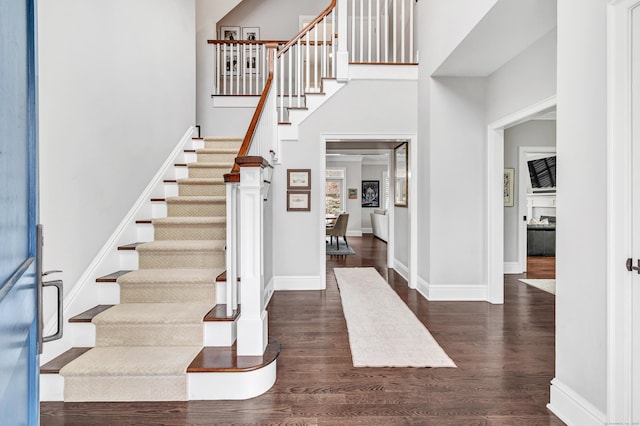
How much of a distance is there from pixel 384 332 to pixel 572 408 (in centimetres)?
143

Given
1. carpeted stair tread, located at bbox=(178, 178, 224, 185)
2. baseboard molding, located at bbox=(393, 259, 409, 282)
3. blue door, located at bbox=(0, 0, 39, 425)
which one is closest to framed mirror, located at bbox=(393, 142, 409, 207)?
baseboard molding, located at bbox=(393, 259, 409, 282)

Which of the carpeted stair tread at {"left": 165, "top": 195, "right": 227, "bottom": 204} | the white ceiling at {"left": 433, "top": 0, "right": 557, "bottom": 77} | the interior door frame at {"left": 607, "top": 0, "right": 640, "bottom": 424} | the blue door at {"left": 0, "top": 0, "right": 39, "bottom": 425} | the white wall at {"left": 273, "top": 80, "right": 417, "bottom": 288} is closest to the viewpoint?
the blue door at {"left": 0, "top": 0, "right": 39, "bottom": 425}

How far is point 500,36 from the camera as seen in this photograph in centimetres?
288

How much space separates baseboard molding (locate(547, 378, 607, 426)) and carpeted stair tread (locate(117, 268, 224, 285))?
226cm

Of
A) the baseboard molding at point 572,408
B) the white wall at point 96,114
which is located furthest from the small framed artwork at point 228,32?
the baseboard molding at point 572,408

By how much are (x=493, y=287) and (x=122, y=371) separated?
3.68 metres

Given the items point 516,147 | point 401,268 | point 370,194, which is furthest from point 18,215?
point 370,194

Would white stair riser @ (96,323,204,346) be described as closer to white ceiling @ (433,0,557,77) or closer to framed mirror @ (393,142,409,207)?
white ceiling @ (433,0,557,77)

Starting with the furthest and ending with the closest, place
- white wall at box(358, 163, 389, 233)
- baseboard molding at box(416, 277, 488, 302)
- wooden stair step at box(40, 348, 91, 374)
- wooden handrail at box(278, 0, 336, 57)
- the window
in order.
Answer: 1. white wall at box(358, 163, 389, 233)
2. the window
3. wooden handrail at box(278, 0, 336, 57)
4. baseboard molding at box(416, 277, 488, 302)
5. wooden stair step at box(40, 348, 91, 374)

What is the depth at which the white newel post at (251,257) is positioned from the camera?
82.5 inches

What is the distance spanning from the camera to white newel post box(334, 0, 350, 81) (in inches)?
168

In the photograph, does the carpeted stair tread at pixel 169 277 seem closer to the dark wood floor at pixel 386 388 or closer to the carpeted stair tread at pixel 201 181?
the dark wood floor at pixel 386 388

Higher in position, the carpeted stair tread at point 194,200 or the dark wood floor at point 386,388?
the carpeted stair tread at point 194,200

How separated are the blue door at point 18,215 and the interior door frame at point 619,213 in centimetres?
210
